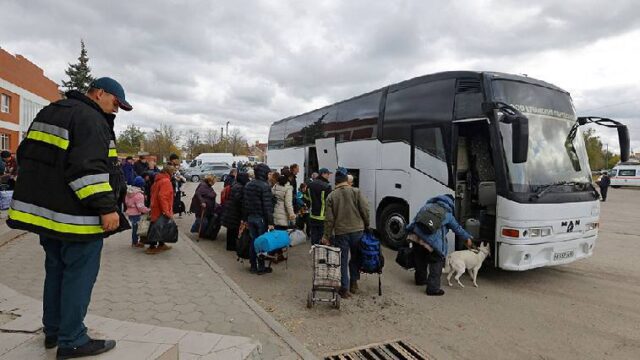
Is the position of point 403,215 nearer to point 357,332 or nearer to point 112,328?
point 357,332

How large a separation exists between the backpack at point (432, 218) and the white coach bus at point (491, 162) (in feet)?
3.27

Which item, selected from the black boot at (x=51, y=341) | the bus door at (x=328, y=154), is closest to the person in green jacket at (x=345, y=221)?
the black boot at (x=51, y=341)

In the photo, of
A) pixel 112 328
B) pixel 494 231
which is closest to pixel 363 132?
pixel 494 231

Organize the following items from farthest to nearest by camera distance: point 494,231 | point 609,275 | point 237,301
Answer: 1. point 609,275
2. point 494,231
3. point 237,301

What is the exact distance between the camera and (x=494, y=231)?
612cm

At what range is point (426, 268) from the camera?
607 cm

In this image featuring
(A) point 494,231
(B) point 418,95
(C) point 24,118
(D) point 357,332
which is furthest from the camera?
(C) point 24,118

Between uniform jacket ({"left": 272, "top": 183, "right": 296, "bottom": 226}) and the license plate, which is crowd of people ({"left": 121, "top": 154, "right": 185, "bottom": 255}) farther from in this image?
the license plate

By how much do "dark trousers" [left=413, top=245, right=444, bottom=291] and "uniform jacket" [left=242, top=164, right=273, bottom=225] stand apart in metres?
2.45

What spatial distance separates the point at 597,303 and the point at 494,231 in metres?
1.63

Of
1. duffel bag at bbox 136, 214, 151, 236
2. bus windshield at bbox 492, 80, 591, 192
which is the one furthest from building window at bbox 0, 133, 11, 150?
bus windshield at bbox 492, 80, 591, 192

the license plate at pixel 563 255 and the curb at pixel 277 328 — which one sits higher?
the license plate at pixel 563 255

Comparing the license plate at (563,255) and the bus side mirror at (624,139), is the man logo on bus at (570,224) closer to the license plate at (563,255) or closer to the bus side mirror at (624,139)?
the license plate at (563,255)

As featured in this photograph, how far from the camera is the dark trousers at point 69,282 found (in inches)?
108
